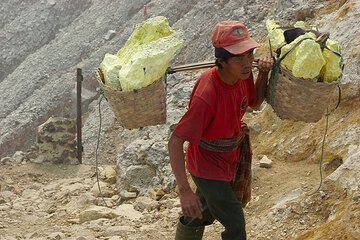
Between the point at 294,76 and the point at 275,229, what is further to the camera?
the point at 275,229

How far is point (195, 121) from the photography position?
3.63 meters

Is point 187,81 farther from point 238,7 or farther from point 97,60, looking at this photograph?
point 97,60

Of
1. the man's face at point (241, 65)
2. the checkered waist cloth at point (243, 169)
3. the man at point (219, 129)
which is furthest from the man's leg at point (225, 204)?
the man's face at point (241, 65)

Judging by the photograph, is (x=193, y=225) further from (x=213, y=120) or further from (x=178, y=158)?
(x=213, y=120)

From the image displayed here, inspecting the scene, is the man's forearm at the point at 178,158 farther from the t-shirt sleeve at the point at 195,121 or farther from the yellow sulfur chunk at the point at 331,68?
the yellow sulfur chunk at the point at 331,68

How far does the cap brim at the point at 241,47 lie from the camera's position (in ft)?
11.9

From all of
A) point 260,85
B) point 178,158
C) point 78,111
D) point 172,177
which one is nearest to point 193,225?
point 178,158

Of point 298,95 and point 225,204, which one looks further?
point 298,95

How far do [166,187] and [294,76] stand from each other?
370 cm

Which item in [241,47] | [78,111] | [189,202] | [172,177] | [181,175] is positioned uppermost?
[241,47]

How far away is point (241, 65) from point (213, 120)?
1.34ft

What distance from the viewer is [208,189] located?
393 cm

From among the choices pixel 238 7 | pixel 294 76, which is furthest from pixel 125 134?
pixel 294 76

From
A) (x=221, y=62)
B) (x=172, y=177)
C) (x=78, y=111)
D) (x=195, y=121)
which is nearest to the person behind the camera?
(x=195, y=121)
